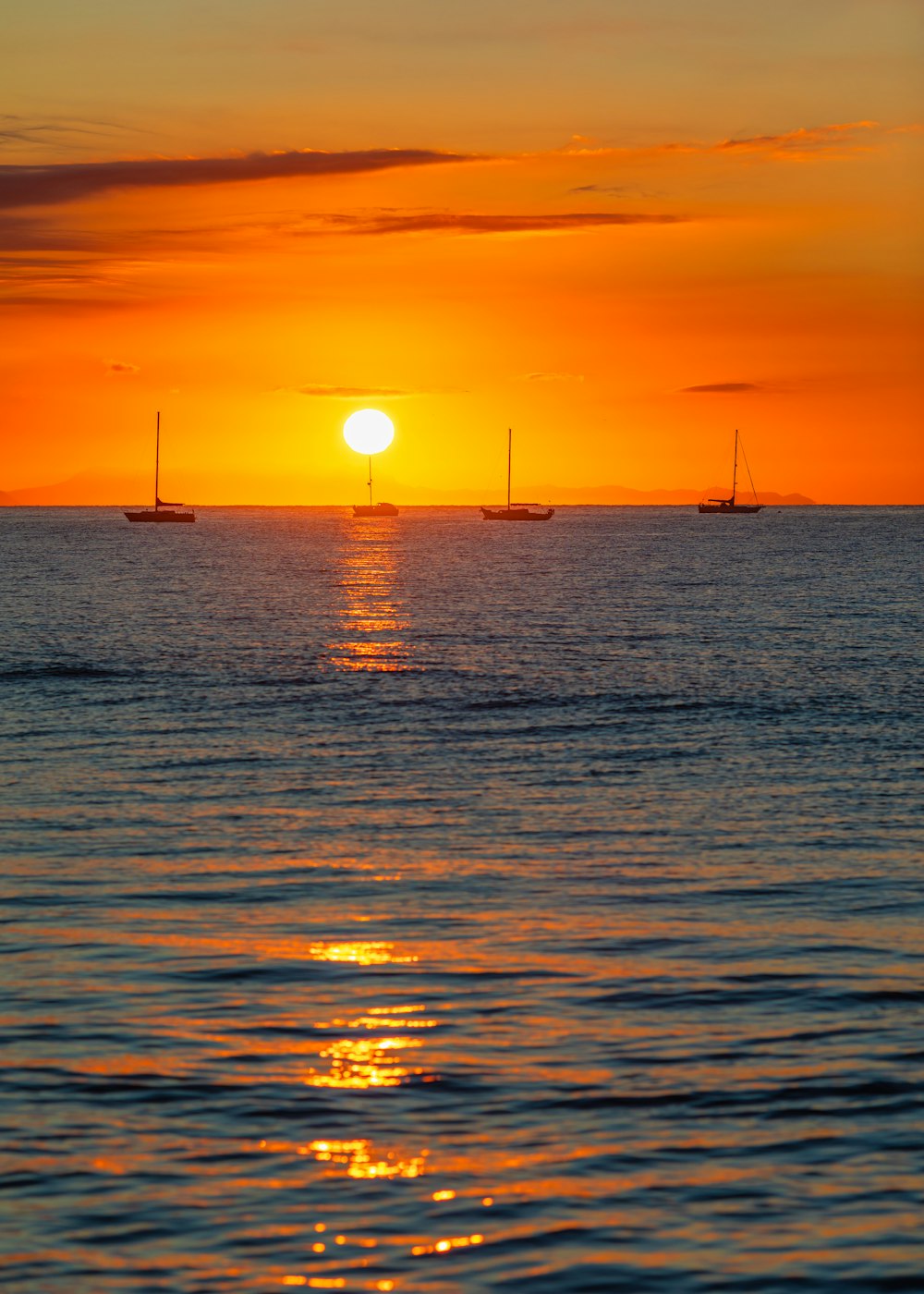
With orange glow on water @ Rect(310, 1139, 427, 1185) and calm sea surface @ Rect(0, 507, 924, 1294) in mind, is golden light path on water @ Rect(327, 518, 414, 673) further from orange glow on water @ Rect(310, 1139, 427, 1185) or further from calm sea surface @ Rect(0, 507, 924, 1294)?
orange glow on water @ Rect(310, 1139, 427, 1185)

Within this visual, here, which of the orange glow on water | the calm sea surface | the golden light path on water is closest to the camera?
the calm sea surface

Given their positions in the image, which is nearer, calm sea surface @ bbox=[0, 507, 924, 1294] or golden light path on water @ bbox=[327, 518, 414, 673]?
calm sea surface @ bbox=[0, 507, 924, 1294]

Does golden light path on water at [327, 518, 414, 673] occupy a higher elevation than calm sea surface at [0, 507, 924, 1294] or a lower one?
higher

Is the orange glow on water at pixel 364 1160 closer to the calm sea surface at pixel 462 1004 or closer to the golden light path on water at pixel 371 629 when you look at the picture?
the calm sea surface at pixel 462 1004

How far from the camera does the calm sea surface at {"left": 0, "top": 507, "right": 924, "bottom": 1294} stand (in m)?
12.1

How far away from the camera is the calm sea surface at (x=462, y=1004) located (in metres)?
12.1

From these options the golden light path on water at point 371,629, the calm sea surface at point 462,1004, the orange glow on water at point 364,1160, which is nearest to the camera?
the calm sea surface at point 462,1004

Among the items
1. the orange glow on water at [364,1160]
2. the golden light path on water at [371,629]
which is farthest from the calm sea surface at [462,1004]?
the golden light path on water at [371,629]

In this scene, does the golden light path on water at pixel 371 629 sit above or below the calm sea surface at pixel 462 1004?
above

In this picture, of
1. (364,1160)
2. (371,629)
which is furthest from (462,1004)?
(371,629)

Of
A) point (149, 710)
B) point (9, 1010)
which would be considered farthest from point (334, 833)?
point (149, 710)

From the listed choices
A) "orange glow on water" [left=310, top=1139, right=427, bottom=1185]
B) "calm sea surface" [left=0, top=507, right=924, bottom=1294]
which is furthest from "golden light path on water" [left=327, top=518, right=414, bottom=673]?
"orange glow on water" [left=310, top=1139, right=427, bottom=1185]

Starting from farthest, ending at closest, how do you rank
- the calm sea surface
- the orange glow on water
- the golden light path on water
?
the golden light path on water < the orange glow on water < the calm sea surface

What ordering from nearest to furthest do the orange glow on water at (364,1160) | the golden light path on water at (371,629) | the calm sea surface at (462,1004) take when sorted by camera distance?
the calm sea surface at (462,1004)
the orange glow on water at (364,1160)
the golden light path on water at (371,629)
